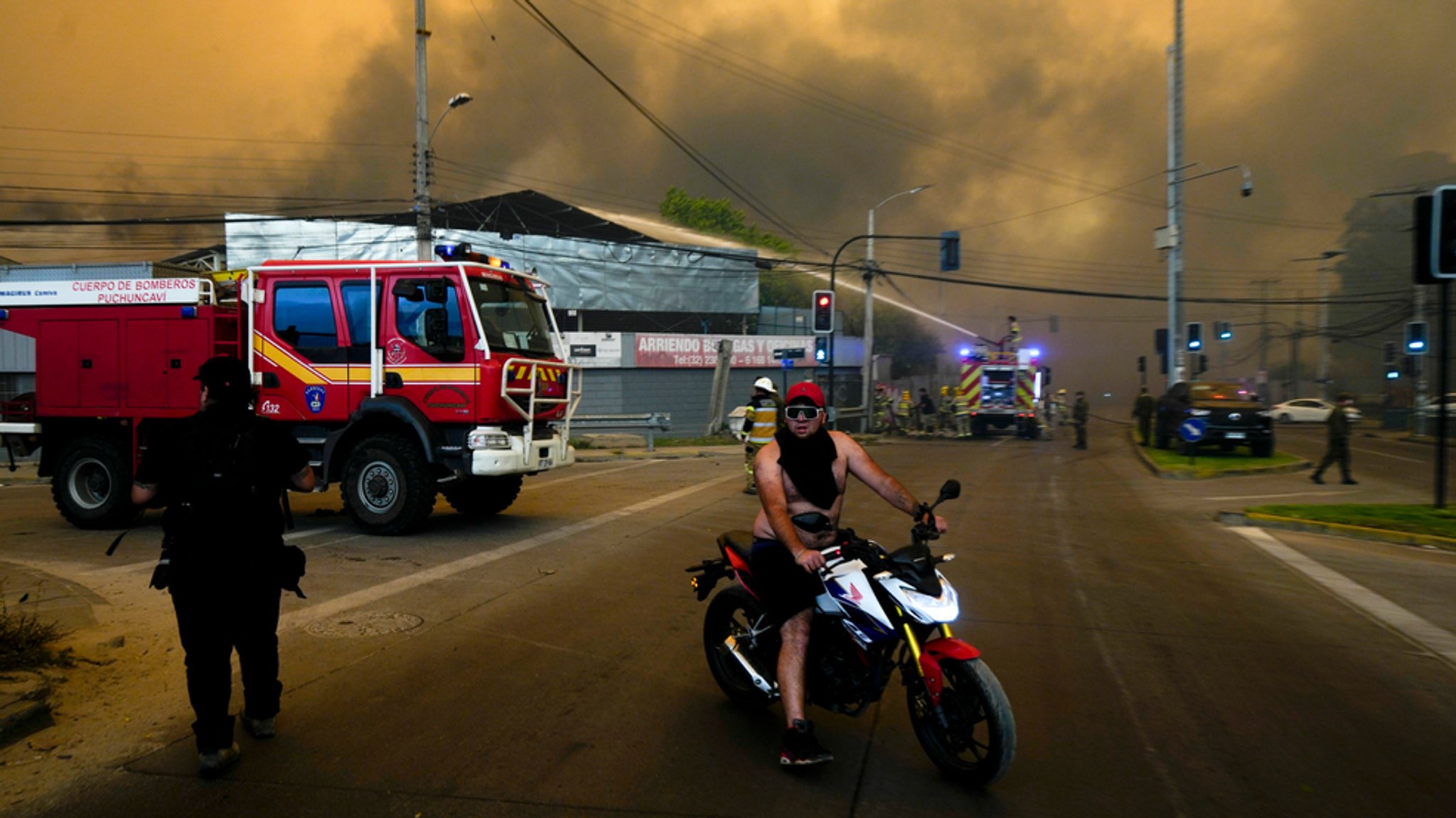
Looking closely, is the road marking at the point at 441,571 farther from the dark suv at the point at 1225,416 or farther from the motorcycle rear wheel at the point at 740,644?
the dark suv at the point at 1225,416

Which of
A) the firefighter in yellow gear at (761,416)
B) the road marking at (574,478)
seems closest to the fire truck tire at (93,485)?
the road marking at (574,478)

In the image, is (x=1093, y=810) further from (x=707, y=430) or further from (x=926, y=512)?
(x=707, y=430)

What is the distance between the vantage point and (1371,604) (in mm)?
7949

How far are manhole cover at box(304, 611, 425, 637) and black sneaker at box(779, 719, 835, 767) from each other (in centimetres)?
340

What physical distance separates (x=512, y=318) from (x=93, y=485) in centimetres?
513

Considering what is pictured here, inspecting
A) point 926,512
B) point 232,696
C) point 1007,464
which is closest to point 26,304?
point 232,696

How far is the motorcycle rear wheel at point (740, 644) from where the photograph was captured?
4836 mm

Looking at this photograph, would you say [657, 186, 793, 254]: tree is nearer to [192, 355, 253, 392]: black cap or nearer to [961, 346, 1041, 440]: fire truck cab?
[961, 346, 1041, 440]: fire truck cab

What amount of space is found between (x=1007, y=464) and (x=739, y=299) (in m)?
22.9

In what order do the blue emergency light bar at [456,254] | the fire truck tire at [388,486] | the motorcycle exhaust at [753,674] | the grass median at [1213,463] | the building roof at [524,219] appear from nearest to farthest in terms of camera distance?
the motorcycle exhaust at [753,674], the fire truck tire at [388,486], the blue emergency light bar at [456,254], the grass median at [1213,463], the building roof at [524,219]

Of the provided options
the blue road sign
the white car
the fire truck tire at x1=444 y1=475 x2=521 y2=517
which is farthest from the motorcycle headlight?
the white car

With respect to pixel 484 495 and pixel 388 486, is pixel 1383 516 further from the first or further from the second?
pixel 388 486

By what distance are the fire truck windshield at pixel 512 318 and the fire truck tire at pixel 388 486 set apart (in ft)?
4.72

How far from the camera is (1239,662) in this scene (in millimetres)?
6062
